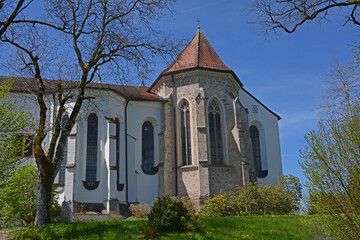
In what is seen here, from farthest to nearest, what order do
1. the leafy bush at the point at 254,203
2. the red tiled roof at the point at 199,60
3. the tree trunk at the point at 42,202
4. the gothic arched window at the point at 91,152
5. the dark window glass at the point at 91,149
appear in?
1. the red tiled roof at the point at 199,60
2. the dark window glass at the point at 91,149
3. the gothic arched window at the point at 91,152
4. the leafy bush at the point at 254,203
5. the tree trunk at the point at 42,202

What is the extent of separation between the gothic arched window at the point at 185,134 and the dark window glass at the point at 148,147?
96.8 inches

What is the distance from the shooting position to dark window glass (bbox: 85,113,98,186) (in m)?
23.1

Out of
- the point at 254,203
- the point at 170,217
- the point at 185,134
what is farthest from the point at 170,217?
the point at 185,134

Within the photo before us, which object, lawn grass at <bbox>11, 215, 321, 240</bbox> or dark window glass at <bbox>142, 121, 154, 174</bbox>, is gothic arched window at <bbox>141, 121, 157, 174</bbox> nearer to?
dark window glass at <bbox>142, 121, 154, 174</bbox>

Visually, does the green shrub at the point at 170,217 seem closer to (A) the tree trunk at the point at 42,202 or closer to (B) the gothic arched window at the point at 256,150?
(A) the tree trunk at the point at 42,202

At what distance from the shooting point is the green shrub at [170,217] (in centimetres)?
1239

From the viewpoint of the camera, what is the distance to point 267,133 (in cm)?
2950

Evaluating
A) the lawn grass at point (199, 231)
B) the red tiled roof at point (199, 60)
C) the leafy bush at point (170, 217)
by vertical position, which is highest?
the red tiled roof at point (199, 60)

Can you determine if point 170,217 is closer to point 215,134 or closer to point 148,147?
point 215,134

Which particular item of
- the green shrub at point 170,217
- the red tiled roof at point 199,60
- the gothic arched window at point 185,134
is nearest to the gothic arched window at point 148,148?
the gothic arched window at point 185,134

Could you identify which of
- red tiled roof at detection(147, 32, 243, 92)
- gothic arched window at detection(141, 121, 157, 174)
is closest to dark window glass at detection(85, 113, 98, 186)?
gothic arched window at detection(141, 121, 157, 174)

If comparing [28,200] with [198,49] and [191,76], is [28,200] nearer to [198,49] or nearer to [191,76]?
[191,76]

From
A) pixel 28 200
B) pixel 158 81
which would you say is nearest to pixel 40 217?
pixel 28 200

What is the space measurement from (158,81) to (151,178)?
6920 millimetres
